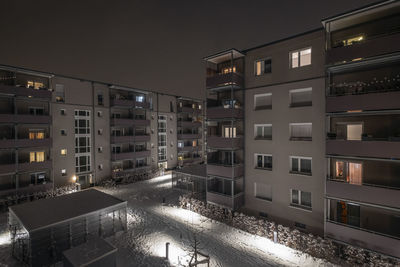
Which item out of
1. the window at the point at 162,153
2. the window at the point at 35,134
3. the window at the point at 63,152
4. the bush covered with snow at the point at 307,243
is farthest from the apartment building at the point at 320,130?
the window at the point at 35,134

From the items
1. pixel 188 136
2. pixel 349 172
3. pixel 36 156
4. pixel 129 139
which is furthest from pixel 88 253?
pixel 188 136

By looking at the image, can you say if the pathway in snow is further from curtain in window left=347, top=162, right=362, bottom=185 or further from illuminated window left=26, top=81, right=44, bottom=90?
illuminated window left=26, top=81, right=44, bottom=90

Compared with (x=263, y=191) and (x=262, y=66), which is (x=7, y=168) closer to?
(x=263, y=191)

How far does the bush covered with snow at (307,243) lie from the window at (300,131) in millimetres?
6677

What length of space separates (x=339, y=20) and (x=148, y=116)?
29.9m

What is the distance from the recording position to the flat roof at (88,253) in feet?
34.1

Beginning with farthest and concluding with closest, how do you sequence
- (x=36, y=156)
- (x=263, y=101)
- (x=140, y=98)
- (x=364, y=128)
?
1. (x=140, y=98)
2. (x=36, y=156)
3. (x=263, y=101)
4. (x=364, y=128)

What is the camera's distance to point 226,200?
58.3 ft

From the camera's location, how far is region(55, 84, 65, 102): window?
84.1ft

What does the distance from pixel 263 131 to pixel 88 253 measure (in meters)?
15.2

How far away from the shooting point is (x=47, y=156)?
24.5m

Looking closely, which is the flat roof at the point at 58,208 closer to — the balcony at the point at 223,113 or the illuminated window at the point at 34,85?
the balcony at the point at 223,113

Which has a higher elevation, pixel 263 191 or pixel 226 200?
pixel 263 191

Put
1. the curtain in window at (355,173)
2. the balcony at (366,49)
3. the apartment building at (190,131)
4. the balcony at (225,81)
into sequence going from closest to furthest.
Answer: the balcony at (366,49), the curtain in window at (355,173), the balcony at (225,81), the apartment building at (190,131)
